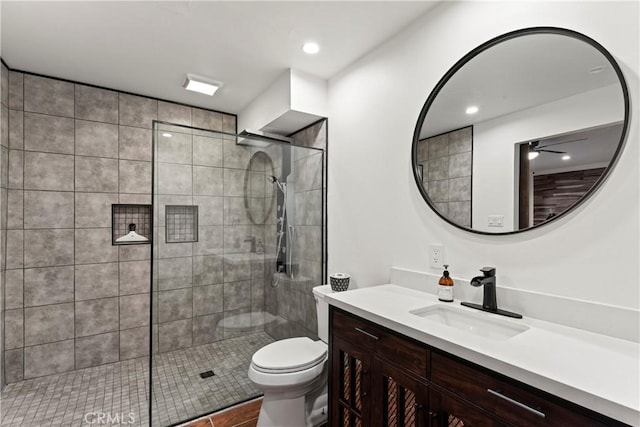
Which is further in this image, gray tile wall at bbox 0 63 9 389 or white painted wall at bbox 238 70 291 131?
white painted wall at bbox 238 70 291 131

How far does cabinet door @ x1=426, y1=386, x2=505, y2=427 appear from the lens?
99 centimetres

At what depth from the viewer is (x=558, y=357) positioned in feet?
3.16

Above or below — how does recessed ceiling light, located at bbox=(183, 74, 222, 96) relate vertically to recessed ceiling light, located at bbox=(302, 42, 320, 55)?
below

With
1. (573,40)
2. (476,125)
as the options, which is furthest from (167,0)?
(573,40)

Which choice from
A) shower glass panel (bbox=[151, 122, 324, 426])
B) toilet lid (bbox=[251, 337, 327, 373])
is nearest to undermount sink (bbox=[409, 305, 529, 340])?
toilet lid (bbox=[251, 337, 327, 373])

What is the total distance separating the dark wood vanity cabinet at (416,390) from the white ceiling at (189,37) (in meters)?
1.72

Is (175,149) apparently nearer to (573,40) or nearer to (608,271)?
(573,40)

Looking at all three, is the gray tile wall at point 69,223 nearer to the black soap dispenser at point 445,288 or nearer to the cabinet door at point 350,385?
the cabinet door at point 350,385

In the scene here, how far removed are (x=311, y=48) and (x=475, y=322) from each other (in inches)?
77.8

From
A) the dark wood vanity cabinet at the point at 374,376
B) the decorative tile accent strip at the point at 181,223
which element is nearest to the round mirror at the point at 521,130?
the dark wood vanity cabinet at the point at 374,376

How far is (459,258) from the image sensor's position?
1.63m

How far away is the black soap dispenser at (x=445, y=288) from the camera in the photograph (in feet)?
5.19

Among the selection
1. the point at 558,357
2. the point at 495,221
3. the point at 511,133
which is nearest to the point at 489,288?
the point at 495,221

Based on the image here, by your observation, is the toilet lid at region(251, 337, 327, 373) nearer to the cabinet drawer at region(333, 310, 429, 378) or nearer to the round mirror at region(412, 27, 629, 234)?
the cabinet drawer at region(333, 310, 429, 378)
